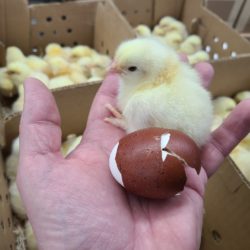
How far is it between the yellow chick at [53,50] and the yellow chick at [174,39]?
Result: 1.97ft

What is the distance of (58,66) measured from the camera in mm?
1810

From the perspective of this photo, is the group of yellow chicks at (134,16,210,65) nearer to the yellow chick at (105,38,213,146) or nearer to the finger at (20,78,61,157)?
the yellow chick at (105,38,213,146)

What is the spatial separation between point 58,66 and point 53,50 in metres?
0.17

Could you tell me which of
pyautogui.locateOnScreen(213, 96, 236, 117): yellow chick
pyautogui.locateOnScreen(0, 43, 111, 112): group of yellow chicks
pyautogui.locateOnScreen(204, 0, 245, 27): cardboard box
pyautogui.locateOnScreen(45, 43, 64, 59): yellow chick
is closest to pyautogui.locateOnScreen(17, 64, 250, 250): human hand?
pyautogui.locateOnScreen(0, 43, 111, 112): group of yellow chicks

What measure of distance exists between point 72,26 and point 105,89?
0.94 metres

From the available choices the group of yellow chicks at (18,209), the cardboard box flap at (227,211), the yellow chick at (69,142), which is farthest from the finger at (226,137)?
the yellow chick at (69,142)

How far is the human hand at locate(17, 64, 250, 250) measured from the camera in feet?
2.53

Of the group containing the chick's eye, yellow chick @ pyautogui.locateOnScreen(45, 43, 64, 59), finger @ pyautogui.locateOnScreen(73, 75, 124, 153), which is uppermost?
the chick's eye

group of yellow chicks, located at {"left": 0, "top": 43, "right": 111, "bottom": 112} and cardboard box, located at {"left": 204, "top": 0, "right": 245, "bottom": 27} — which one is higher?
cardboard box, located at {"left": 204, "top": 0, "right": 245, "bottom": 27}

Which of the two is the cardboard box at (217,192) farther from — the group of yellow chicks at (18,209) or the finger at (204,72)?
the finger at (204,72)

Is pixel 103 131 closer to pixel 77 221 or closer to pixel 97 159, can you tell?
pixel 97 159

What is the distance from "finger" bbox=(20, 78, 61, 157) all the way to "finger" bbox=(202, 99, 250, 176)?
463 millimetres

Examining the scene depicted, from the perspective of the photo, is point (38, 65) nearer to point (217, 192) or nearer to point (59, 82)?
point (59, 82)


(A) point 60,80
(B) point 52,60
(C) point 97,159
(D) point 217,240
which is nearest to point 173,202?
(C) point 97,159
